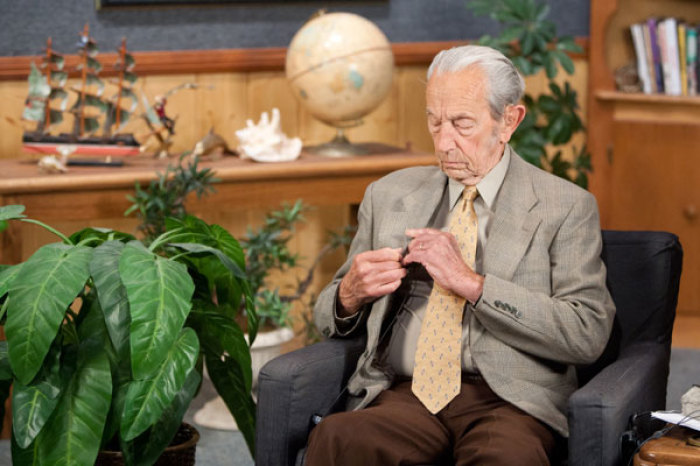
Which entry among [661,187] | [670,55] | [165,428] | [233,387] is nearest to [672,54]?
[670,55]

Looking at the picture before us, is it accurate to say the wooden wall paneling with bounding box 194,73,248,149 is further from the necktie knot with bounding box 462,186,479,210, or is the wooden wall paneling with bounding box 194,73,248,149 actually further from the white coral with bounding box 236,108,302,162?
the necktie knot with bounding box 462,186,479,210

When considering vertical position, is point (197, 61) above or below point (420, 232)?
above

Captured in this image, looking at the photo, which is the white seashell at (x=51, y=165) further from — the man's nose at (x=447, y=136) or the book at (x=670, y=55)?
the book at (x=670, y=55)

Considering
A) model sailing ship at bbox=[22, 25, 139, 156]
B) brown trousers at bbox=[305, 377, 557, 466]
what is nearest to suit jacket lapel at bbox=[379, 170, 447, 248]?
brown trousers at bbox=[305, 377, 557, 466]

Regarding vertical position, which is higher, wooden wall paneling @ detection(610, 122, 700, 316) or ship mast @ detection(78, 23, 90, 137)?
ship mast @ detection(78, 23, 90, 137)

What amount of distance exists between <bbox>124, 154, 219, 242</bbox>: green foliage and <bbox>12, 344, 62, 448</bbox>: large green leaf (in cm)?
102

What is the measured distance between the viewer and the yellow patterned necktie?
2281mm

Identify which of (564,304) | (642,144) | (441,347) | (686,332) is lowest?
(686,332)

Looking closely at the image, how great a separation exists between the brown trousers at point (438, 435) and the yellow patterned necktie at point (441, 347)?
3 cm

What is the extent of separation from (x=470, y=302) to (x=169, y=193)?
4.52ft

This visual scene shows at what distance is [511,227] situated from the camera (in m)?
2.33

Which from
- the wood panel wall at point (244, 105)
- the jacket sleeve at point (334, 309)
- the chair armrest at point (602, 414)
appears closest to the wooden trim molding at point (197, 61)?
the wood panel wall at point (244, 105)

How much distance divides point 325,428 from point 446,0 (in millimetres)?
2422

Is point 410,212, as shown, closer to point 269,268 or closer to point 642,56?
point 269,268
